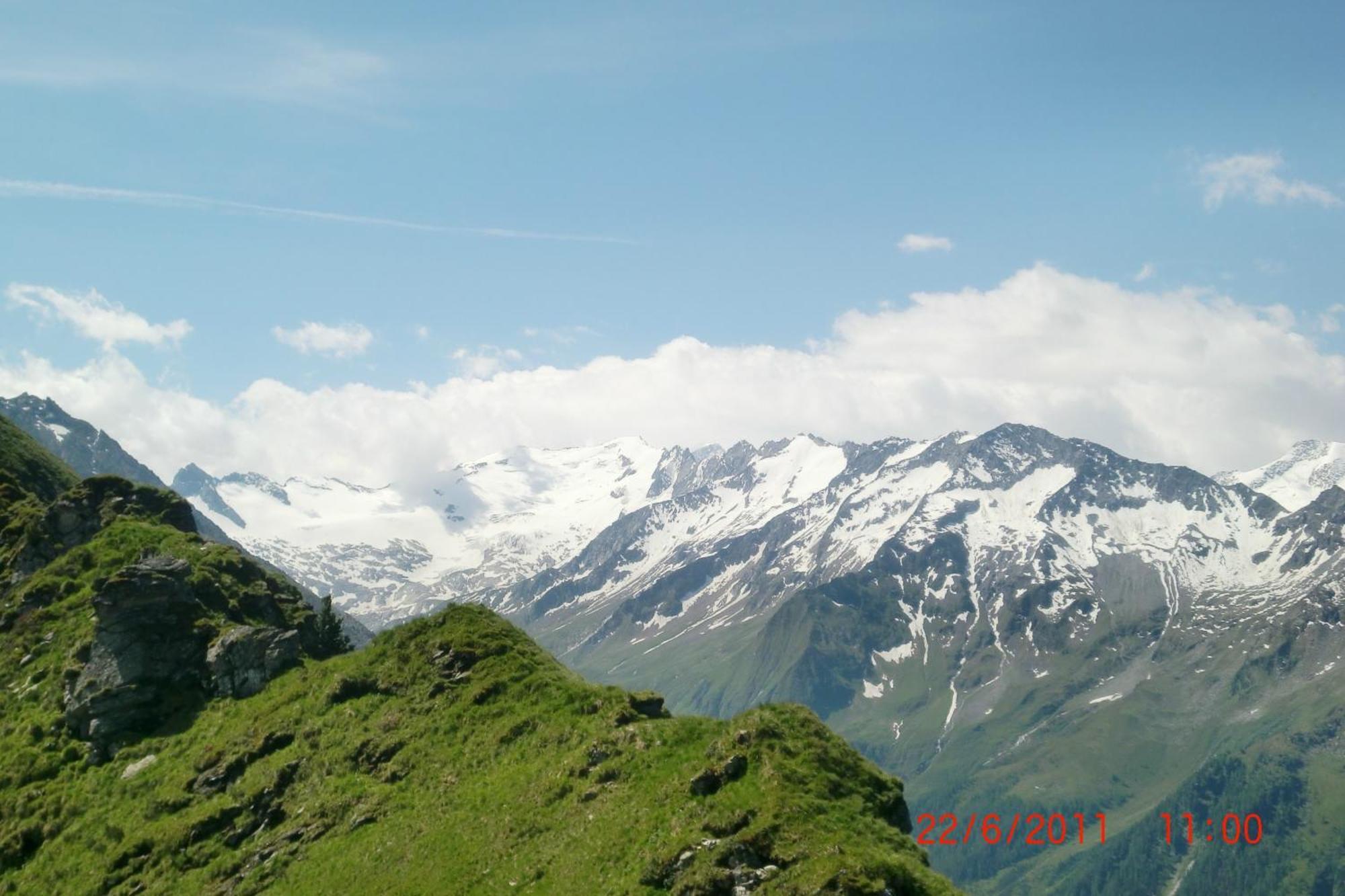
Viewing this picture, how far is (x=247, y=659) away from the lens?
68250mm

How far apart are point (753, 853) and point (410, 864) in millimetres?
16387

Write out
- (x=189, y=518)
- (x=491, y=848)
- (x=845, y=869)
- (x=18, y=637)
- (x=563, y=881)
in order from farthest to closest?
1. (x=189, y=518)
2. (x=18, y=637)
3. (x=491, y=848)
4. (x=563, y=881)
5. (x=845, y=869)

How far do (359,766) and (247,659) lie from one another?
47.9ft

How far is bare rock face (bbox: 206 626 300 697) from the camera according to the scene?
67375mm

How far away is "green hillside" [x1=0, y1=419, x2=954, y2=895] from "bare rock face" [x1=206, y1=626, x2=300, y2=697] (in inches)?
5.3

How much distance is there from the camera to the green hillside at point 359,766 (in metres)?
45.7

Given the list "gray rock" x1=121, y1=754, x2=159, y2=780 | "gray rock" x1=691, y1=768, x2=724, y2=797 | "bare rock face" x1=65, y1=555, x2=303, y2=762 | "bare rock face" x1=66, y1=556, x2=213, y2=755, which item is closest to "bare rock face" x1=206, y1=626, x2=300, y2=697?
"bare rock face" x1=65, y1=555, x2=303, y2=762

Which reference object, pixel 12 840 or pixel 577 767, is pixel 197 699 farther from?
pixel 577 767

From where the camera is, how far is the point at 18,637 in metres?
73.4

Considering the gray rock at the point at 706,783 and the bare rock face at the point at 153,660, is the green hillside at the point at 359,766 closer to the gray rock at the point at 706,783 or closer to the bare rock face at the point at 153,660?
the bare rock face at the point at 153,660

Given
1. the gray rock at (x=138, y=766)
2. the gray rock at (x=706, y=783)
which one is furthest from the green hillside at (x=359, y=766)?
the gray rock at (x=706, y=783)

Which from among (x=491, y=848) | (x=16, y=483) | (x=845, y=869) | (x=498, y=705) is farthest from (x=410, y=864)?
(x=16, y=483)

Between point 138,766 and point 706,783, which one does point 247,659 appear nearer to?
point 138,766

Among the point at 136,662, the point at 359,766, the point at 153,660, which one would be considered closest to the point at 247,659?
the point at 153,660
